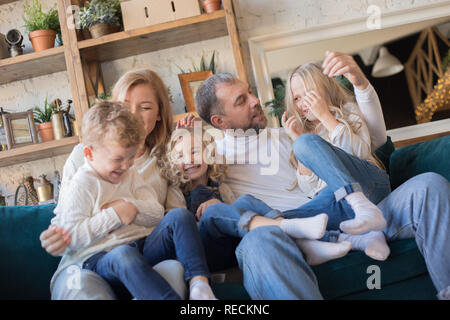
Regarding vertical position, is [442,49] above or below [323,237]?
above

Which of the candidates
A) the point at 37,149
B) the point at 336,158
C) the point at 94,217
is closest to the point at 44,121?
the point at 37,149

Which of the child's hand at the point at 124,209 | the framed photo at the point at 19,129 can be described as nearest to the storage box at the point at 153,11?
the framed photo at the point at 19,129

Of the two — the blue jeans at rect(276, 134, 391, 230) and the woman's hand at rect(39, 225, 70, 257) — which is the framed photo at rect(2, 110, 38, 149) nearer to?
the woman's hand at rect(39, 225, 70, 257)

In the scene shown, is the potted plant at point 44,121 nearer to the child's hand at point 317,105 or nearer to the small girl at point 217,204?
the small girl at point 217,204

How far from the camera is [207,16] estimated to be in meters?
2.49

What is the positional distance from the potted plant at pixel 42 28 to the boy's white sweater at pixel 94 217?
66.7 inches

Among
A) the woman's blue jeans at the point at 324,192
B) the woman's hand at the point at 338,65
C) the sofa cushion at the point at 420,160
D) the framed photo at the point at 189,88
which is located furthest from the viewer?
the framed photo at the point at 189,88

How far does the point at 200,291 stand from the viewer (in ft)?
3.46

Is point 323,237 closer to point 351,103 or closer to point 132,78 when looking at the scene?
point 351,103

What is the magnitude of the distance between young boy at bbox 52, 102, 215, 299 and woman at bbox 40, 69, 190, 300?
3 centimetres

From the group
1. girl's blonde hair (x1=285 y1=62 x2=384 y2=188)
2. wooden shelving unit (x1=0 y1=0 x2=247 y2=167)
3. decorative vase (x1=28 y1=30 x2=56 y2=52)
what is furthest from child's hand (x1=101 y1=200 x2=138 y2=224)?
decorative vase (x1=28 y1=30 x2=56 y2=52)

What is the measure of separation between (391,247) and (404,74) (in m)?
1.77

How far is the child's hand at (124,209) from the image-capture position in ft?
3.91
